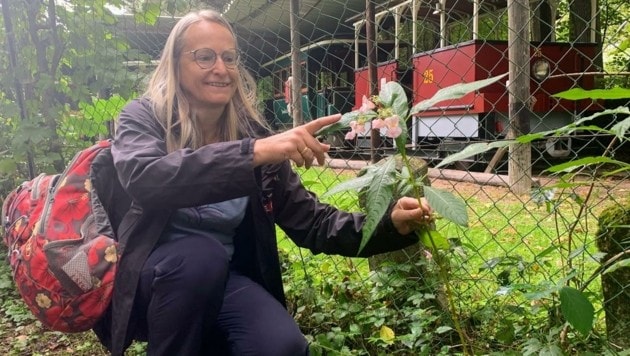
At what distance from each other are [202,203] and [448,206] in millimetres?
620

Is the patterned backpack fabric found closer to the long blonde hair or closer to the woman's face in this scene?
the long blonde hair

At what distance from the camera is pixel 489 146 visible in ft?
3.40

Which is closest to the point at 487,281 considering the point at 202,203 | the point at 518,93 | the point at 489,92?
the point at 202,203

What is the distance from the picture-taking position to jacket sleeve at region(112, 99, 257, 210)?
134 centimetres

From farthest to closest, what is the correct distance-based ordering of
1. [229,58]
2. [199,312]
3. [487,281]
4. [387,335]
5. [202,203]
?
[487,281] < [387,335] < [229,58] < [199,312] < [202,203]

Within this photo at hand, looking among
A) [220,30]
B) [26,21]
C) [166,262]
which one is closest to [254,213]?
[166,262]

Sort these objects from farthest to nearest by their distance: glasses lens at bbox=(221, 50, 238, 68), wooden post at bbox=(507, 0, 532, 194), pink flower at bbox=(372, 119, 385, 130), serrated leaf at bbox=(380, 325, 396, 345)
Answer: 1. wooden post at bbox=(507, 0, 532, 194)
2. serrated leaf at bbox=(380, 325, 396, 345)
3. glasses lens at bbox=(221, 50, 238, 68)
4. pink flower at bbox=(372, 119, 385, 130)

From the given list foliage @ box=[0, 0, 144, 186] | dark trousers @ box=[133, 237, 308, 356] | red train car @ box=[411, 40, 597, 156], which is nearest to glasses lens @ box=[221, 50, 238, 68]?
dark trousers @ box=[133, 237, 308, 356]

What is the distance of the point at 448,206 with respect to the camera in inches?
41.9

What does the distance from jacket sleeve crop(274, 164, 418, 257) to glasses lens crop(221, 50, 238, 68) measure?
0.37m

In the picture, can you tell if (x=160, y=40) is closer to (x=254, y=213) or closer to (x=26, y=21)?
(x=26, y=21)

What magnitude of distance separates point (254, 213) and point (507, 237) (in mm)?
2661

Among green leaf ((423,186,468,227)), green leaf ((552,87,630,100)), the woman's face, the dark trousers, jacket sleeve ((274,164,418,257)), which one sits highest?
the woman's face

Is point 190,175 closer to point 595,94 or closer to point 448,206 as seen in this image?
point 448,206
